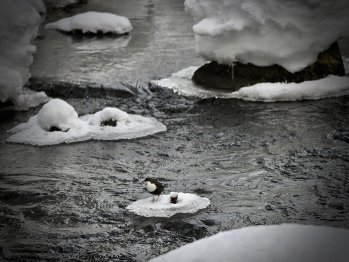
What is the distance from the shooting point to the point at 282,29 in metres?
12.2

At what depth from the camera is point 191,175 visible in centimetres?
815

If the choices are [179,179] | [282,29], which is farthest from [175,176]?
[282,29]

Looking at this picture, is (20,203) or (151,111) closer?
(20,203)

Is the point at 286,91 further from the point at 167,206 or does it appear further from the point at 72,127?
the point at 167,206

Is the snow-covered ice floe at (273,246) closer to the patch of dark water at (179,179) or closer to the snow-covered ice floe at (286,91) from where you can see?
the patch of dark water at (179,179)

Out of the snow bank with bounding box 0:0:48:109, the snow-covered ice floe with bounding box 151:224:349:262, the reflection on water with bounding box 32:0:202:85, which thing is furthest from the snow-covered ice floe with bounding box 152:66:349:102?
the snow-covered ice floe with bounding box 151:224:349:262

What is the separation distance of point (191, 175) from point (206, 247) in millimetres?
3169

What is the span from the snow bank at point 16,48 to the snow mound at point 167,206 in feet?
17.3

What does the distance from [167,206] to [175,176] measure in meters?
1.28

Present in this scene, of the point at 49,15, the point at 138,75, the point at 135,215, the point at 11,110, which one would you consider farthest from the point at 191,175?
the point at 49,15

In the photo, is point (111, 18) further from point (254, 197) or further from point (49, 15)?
point (254, 197)

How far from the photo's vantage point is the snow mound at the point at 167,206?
6.84m

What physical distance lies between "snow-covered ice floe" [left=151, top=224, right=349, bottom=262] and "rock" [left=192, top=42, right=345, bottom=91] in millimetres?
7316

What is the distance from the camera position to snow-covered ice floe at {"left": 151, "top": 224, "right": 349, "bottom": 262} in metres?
4.55
